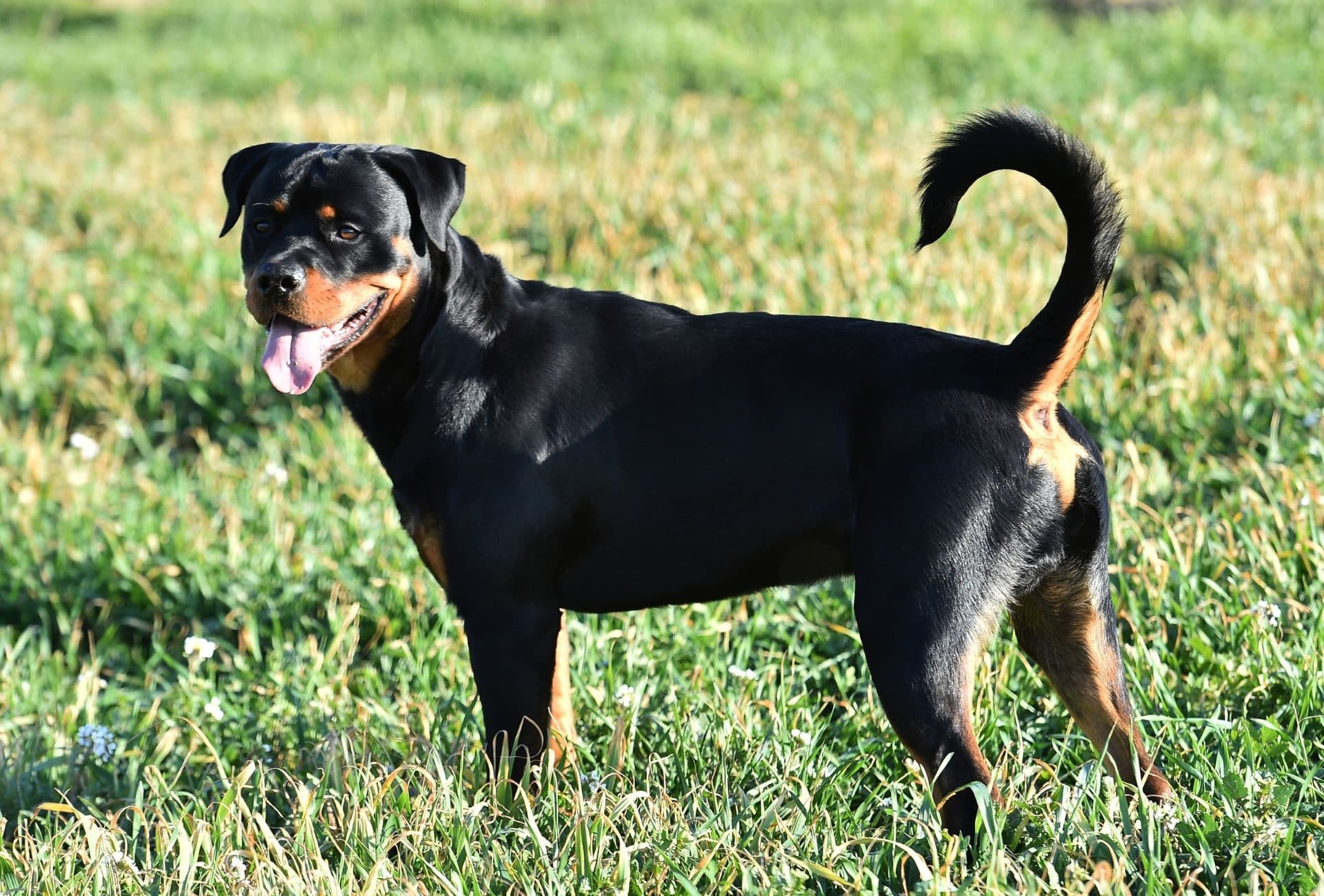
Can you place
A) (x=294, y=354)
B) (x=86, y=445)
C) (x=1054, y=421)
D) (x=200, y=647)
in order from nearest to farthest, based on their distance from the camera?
(x=1054, y=421) < (x=294, y=354) < (x=200, y=647) < (x=86, y=445)

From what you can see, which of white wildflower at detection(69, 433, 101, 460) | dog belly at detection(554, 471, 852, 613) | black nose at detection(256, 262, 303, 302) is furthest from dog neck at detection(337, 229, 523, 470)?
white wildflower at detection(69, 433, 101, 460)

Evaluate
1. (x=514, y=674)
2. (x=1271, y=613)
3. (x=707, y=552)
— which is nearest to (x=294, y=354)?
(x=514, y=674)

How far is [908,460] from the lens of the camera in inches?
105

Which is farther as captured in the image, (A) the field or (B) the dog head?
(B) the dog head

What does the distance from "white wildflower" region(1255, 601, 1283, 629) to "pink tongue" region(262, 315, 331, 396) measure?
2.33 m

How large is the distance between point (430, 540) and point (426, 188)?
817 mm

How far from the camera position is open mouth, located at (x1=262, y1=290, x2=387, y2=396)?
302 centimetres

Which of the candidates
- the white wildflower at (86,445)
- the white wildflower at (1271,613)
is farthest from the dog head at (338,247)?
the white wildflower at (86,445)

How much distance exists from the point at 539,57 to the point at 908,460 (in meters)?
9.29

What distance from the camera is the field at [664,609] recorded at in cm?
271

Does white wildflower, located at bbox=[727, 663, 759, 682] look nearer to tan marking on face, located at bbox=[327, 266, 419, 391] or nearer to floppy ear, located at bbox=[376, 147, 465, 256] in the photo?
tan marking on face, located at bbox=[327, 266, 419, 391]

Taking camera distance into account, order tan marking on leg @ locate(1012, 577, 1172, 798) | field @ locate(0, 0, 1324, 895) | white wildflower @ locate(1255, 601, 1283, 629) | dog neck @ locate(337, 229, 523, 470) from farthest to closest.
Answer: white wildflower @ locate(1255, 601, 1283, 629) → dog neck @ locate(337, 229, 523, 470) → tan marking on leg @ locate(1012, 577, 1172, 798) → field @ locate(0, 0, 1324, 895)

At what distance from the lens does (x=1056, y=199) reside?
270 cm

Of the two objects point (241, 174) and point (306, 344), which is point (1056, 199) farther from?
point (241, 174)
